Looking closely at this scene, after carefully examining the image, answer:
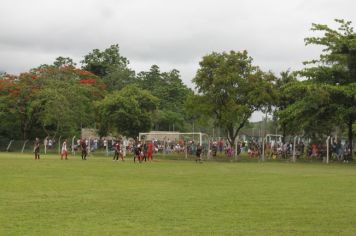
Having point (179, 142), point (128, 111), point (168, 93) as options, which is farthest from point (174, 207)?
point (168, 93)

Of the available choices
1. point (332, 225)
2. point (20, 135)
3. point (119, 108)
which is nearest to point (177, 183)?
point (332, 225)

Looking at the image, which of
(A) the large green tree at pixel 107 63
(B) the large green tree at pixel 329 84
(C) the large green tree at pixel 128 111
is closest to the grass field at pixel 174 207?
(B) the large green tree at pixel 329 84

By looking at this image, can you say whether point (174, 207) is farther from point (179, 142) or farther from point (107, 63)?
point (107, 63)

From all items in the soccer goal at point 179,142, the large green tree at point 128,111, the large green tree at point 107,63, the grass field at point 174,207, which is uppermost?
the large green tree at point 107,63

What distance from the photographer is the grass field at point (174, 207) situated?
11.0 metres

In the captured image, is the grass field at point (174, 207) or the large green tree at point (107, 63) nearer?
the grass field at point (174, 207)

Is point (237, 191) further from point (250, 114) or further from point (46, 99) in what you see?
point (46, 99)

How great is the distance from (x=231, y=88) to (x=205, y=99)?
2.49 metres

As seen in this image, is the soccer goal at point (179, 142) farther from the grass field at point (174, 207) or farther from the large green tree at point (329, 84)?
the grass field at point (174, 207)

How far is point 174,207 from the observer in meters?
13.9

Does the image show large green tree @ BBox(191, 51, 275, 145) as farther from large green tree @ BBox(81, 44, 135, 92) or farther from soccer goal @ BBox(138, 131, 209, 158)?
large green tree @ BBox(81, 44, 135, 92)

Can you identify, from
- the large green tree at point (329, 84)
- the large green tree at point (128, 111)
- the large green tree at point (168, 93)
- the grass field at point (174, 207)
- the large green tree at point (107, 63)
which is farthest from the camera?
the large green tree at point (107, 63)

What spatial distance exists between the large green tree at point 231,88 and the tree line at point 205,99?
0.26 feet

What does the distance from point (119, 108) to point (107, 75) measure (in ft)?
88.7
